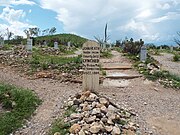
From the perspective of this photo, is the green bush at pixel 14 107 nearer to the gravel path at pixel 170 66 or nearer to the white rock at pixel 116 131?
the white rock at pixel 116 131

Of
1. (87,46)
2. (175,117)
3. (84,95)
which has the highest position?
(87,46)

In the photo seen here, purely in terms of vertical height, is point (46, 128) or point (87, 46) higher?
point (87, 46)

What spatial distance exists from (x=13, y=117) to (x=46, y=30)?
142ft

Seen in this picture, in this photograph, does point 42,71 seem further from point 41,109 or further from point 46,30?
point 46,30

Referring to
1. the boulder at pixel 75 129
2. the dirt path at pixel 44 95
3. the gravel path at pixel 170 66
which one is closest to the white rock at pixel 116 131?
the boulder at pixel 75 129

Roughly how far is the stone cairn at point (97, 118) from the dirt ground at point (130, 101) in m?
0.39

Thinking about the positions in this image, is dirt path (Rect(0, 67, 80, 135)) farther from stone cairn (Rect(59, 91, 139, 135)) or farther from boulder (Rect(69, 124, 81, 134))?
boulder (Rect(69, 124, 81, 134))

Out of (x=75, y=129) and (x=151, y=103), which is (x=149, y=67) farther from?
(x=75, y=129)

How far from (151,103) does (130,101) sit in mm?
589

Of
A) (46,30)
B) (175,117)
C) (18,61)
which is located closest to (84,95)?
(175,117)

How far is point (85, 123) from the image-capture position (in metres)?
5.27

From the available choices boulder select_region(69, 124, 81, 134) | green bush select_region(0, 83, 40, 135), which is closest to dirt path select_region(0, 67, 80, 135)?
green bush select_region(0, 83, 40, 135)

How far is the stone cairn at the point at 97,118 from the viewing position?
16.6 ft

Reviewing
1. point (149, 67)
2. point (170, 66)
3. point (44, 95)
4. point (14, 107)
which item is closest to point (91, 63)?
point (44, 95)
